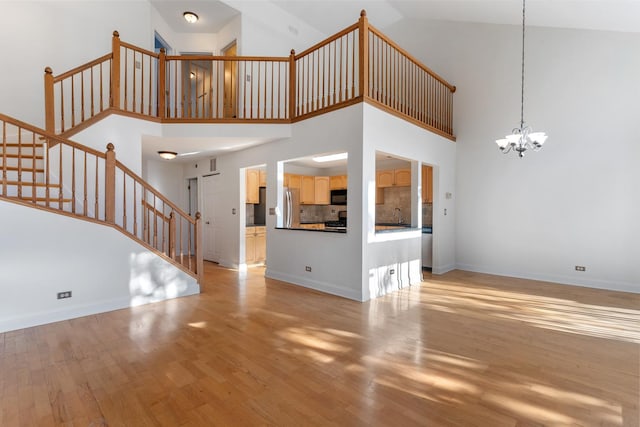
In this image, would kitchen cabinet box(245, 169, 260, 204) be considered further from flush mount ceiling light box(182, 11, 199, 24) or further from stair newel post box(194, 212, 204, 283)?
flush mount ceiling light box(182, 11, 199, 24)

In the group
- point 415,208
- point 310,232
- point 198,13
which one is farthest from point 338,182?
point 198,13

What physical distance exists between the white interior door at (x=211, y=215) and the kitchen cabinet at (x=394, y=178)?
3.82 meters

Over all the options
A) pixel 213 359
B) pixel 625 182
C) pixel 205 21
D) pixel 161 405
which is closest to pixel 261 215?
pixel 205 21

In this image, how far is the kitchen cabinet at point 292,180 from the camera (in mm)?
7796

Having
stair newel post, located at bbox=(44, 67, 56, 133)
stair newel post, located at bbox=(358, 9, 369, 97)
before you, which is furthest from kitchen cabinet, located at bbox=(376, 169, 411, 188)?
stair newel post, located at bbox=(44, 67, 56, 133)

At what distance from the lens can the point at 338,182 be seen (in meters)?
8.34

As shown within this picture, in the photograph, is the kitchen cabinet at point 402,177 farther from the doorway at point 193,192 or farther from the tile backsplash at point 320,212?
the doorway at point 193,192

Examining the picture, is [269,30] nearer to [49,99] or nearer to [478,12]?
[478,12]

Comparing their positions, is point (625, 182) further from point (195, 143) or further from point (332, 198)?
point (195, 143)

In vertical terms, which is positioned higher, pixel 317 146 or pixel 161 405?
pixel 317 146

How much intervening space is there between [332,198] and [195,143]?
3.89 metres

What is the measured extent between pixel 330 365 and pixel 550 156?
528 cm

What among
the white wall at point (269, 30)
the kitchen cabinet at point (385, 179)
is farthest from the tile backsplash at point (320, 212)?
the white wall at point (269, 30)

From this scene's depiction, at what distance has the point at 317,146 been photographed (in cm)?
481
